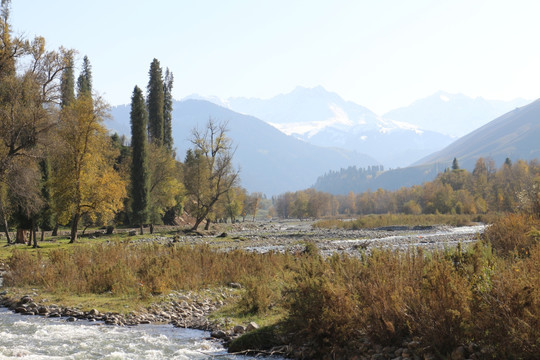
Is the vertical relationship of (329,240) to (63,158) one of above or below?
below

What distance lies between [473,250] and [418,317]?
3061 mm

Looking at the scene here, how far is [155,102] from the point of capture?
71500 millimetres

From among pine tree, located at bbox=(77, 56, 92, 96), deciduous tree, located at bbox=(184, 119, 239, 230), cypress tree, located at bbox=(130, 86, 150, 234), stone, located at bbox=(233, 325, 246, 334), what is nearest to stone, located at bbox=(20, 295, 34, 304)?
stone, located at bbox=(233, 325, 246, 334)

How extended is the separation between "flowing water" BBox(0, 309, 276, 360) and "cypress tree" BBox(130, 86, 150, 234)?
4020 centimetres

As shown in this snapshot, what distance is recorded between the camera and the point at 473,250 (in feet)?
33.3

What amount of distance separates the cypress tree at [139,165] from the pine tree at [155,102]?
17850mm

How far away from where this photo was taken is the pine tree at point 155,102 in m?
71.5

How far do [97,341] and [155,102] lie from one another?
64031mm

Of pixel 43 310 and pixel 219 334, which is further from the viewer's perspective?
pixel 43 310

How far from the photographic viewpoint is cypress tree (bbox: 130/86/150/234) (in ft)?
173

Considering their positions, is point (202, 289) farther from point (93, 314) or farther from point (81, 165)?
point (81, 165)

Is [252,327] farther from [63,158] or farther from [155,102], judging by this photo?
[155,102]

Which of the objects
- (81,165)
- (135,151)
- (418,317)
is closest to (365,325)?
(418,317)

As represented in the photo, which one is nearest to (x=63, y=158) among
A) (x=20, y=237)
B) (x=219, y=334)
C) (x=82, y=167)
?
(x=82, y=167)
